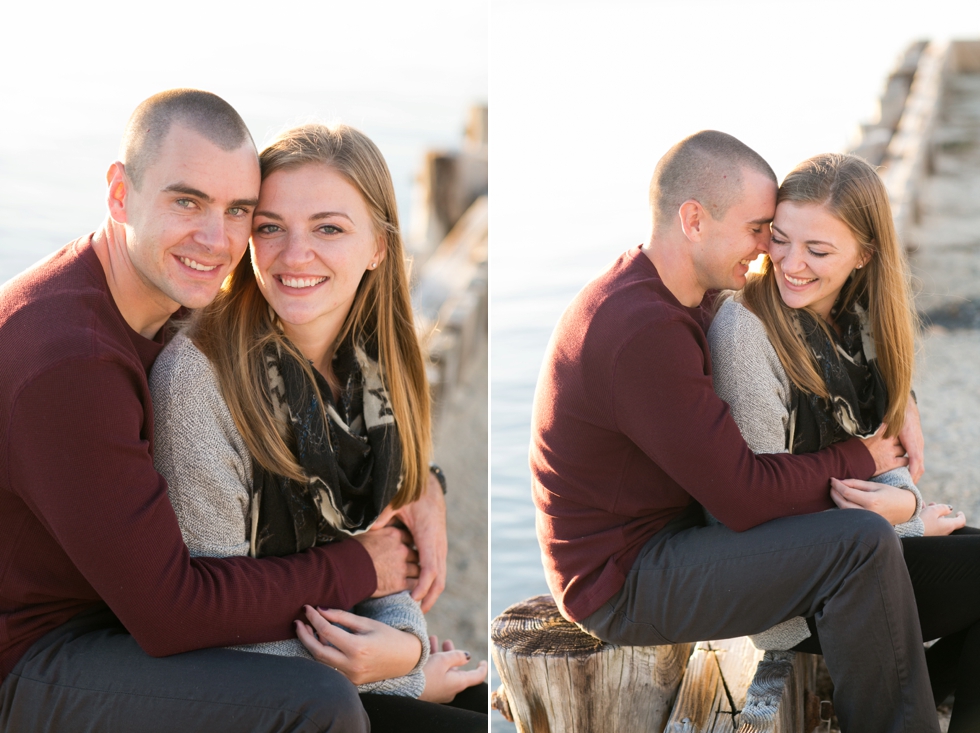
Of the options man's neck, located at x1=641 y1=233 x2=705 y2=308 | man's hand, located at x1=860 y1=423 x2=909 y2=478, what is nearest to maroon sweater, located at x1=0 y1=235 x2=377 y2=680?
man's neck, located at x1=641 y1=233 x2=705 y2=308

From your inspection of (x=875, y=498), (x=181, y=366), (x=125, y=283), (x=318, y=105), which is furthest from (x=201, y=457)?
(x=318, y=105)

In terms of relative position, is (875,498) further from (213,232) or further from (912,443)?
(213,232)

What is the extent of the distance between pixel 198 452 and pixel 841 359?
194cm

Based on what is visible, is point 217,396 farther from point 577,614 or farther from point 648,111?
point 648,111

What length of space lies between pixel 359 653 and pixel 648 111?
7664 mm

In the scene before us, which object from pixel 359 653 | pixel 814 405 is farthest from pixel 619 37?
pixel 359 653

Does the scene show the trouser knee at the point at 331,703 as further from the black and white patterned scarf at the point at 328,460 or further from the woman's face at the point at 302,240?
the woman's face at the point at 302,240

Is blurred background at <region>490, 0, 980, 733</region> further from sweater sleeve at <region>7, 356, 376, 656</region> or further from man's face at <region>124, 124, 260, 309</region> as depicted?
man's face at <region>124, 124, 260, 309</region>

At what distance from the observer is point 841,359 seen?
326cm

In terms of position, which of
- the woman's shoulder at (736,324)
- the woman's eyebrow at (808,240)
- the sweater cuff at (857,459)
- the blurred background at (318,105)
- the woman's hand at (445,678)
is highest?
the blurred background at (318,105)

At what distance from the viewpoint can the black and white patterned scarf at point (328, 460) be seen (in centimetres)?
281

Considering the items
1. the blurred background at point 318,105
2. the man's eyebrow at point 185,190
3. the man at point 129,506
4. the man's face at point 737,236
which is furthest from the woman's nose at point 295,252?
the blurred background at point 318,105

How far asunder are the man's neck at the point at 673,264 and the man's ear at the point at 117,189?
4.71ft

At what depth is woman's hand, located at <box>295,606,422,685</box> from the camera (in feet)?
9.00
